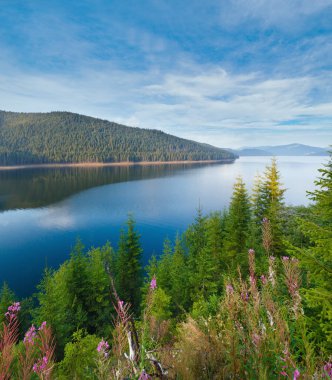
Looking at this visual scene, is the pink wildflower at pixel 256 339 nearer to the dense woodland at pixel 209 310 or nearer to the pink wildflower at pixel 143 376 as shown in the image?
the dense woodland at pixel 209 310

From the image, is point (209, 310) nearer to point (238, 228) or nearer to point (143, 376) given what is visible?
point (143, 376)

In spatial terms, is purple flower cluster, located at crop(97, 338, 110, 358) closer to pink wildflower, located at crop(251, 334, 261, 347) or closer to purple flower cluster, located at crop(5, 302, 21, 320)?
purple flower cluster, located at crop(5, 302, 21, 320)

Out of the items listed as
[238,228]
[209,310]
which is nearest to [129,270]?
[238,228]

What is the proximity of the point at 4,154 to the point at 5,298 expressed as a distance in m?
187

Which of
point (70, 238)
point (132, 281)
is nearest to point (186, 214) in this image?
point (70, 238)

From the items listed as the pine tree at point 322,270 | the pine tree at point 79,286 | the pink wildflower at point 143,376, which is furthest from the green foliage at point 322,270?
the pine tree at point 79,286

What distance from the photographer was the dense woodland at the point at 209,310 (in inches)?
70.7

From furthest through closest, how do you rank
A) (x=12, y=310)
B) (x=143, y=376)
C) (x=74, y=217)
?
1. (x=74, y=217)
2. (x=12, y=310)
3. (x=143, y=376)

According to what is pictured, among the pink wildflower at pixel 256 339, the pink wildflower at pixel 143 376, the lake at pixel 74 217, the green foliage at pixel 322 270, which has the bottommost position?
the lake at pixel 74 217

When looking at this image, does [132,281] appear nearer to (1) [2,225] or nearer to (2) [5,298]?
(2) [5,298]

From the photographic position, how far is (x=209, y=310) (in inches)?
344

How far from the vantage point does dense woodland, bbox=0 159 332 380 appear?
1795 mm

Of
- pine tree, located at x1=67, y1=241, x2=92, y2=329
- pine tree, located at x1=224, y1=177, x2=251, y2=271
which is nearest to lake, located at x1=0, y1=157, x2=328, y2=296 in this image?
pine tree, located at x1=67, y1=241, x2=92, y2=329

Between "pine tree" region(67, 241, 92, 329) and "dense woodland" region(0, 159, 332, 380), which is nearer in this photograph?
"dense woodland" region(0, 159, 332, 380)
